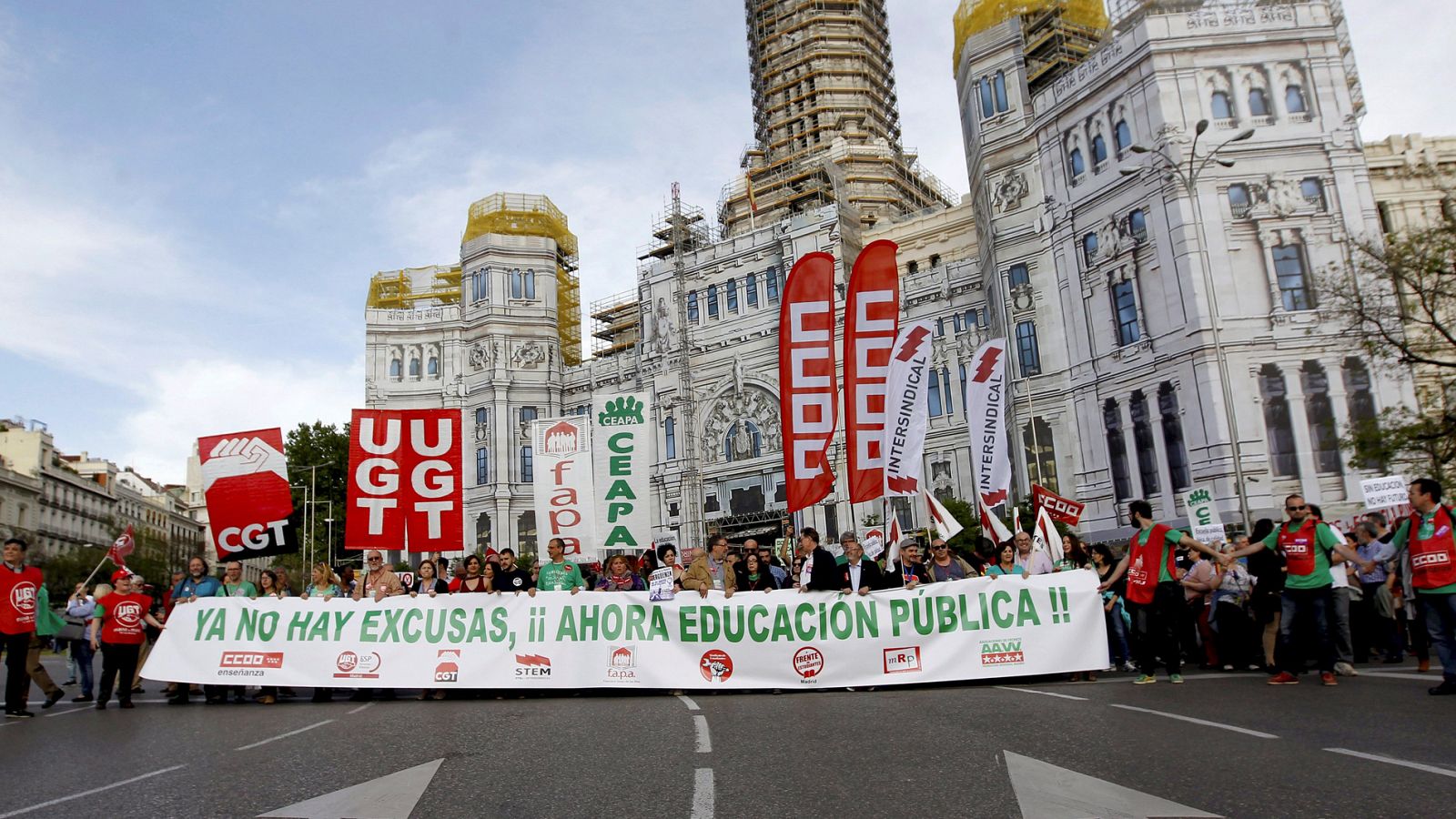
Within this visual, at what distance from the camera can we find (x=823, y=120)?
70.3 meters

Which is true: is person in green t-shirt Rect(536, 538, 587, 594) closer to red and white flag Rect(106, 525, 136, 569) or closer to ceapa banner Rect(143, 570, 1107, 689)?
ceapa banner Rect(143, 570, 1107, 689)

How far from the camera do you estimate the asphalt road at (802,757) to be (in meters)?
5.17

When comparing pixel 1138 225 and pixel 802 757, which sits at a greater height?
pixel 1138 225

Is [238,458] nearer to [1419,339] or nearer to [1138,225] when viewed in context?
[1419,339]

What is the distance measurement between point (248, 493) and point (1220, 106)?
34.7 metres

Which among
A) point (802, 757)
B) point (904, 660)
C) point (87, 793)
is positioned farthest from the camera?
point (904, 660)

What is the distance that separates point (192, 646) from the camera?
41.7 feet

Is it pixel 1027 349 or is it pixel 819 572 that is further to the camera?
pixel 1027 349

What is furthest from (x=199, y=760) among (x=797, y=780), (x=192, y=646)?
(x=192, y=646)

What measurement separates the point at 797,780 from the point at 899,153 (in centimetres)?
7029

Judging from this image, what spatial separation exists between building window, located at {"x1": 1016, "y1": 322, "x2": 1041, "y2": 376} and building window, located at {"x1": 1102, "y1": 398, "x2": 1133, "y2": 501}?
13.3ft

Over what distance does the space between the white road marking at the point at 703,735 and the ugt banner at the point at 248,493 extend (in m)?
8.69

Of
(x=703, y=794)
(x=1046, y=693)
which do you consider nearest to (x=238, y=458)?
(x=1046, y=693)

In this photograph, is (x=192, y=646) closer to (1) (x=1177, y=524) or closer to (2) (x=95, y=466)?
(1) (x=1177, y=524)
